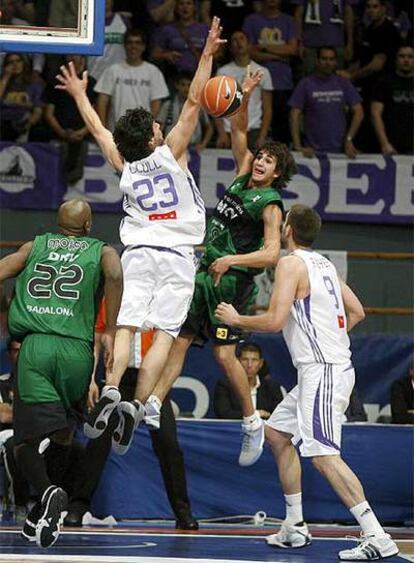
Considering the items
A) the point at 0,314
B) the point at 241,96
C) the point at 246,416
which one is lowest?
the point at 246,416

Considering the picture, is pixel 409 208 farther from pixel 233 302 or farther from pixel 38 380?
pixel 38 380

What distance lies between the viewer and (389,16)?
17.8m

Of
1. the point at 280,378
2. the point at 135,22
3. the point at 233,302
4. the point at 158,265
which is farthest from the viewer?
the point at 135,22

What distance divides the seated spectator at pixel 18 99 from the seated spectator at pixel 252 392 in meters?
4.32

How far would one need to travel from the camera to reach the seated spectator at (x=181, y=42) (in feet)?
54.8

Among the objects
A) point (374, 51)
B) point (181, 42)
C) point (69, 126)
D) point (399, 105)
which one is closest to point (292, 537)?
point (69, 126)

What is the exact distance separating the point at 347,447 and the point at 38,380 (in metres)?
4.35

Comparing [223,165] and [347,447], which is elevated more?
[223,165]

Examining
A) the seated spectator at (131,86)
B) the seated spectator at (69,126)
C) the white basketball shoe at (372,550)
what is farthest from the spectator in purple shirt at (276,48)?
the white basketball shoe at (372,550)

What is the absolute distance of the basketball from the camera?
10.1m

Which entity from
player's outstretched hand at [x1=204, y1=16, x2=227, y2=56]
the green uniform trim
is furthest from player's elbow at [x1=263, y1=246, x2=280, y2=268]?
player's outstretched hand at [x1=204, y1=16, x2=227, y2=56]

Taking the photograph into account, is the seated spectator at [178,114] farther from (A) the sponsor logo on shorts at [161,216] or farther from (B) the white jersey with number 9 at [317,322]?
(B) the white jersey with number 9 at [317,322]

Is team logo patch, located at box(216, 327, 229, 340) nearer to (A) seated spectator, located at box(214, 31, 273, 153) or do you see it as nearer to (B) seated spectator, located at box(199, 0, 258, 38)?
(A) seated spectator, located at box(214, 31, 273, 153)

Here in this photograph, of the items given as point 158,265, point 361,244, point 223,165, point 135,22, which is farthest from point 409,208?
point 158,265
